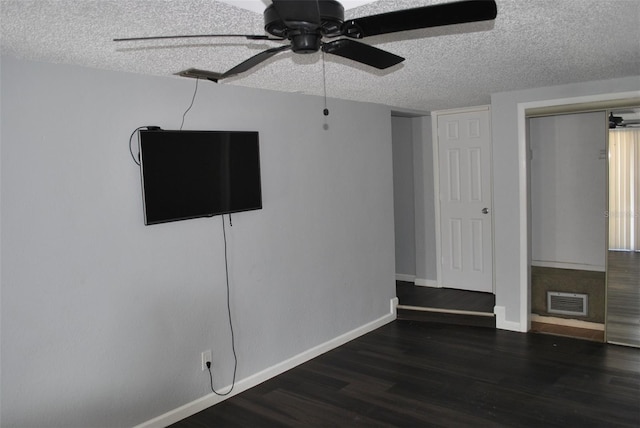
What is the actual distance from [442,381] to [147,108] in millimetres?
2857

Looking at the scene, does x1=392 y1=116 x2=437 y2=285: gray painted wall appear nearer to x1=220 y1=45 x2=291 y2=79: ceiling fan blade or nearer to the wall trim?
the wall trim

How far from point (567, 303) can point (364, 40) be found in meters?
3.64

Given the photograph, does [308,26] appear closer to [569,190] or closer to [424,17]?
[424,17]

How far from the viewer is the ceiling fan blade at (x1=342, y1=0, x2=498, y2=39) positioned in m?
1.57

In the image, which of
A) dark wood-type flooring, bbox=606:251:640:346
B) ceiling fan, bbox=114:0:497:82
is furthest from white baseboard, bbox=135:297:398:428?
ceiling fan, bbox=114:0:497:82

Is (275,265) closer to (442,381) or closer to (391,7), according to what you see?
(442,381)

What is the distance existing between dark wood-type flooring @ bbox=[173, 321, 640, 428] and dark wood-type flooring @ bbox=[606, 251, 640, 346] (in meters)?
0.22

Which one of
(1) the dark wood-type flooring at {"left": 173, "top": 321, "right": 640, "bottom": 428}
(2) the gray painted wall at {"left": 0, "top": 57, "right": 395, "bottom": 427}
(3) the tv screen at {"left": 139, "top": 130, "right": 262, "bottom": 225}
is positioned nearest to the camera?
(2) the gray painted wall at {"left": 0, "top": 57, "right": 395, "bottom": 427}

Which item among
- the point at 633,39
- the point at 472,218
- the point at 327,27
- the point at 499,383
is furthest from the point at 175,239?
the point at 472,218

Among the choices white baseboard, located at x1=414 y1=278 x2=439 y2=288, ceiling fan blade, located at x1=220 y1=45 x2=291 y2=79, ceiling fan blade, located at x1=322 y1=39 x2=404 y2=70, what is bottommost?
white baseboard, located at x1=414 y1=278 x2=439 y2=288

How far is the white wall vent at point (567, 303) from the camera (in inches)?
191

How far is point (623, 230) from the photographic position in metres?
4.52

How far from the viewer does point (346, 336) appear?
187 inches

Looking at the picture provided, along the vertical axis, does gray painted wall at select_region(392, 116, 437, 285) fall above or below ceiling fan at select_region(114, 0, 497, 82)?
below
